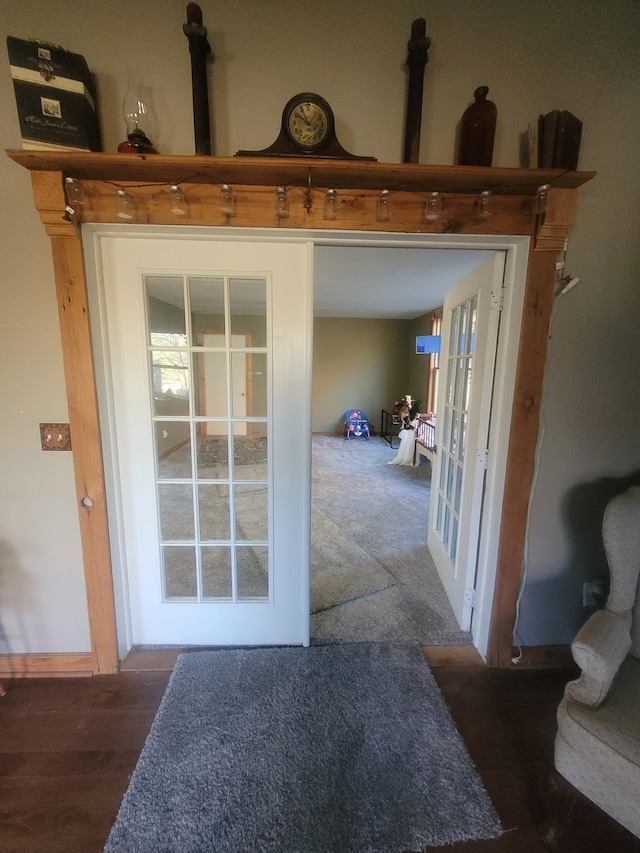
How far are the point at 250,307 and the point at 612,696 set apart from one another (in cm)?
196

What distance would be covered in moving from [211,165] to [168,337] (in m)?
0.68

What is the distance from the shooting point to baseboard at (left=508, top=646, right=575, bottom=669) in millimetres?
1681

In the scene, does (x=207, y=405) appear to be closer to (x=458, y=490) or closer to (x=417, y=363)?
(x=458, y=490)

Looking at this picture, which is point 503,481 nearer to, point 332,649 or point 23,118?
point 332,649

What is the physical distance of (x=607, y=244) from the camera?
1.40m

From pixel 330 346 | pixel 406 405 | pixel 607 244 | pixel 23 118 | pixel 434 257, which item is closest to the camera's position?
pixel 23 118

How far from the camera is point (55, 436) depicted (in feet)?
4.80

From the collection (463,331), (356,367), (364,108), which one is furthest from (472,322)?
(356,367)

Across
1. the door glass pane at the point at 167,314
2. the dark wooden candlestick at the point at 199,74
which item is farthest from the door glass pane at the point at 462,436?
the dark wooden candlestick at the point at 199,74

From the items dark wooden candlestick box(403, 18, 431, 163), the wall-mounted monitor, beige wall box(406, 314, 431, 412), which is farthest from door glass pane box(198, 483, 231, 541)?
beige wall box(406, 314, 431, 412)

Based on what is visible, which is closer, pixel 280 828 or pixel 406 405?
pixel 280 828

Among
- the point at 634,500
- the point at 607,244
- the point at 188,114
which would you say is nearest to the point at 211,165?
the point at 188,114

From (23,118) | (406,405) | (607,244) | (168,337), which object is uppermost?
(23,118)

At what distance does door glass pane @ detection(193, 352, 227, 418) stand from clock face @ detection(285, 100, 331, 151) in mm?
801
